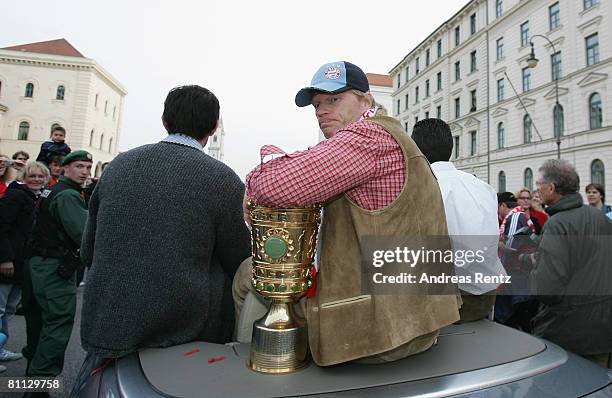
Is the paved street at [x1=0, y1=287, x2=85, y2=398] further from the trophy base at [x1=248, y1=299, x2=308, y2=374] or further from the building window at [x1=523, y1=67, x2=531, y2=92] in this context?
the building window at [x1=523, y1=67, x2=531, y2=92]

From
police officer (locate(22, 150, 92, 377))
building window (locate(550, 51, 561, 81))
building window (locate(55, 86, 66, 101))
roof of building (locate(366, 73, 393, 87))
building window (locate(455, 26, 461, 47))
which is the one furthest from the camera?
roof of building (locate(366, 73, 393, 87))

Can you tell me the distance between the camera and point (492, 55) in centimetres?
3039

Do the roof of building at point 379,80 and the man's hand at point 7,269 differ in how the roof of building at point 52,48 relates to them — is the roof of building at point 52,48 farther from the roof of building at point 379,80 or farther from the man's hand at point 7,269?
the man's hand at point 7,269

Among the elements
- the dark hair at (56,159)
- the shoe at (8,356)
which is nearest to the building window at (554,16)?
the dark hair at (56,159)

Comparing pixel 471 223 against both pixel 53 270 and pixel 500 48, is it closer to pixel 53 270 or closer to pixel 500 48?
pixel 53 270

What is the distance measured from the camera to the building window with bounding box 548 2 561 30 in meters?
Result: 24.4

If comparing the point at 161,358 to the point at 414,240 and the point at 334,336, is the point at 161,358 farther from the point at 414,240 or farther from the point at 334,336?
the point at 414,240

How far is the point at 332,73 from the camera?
4.98ft

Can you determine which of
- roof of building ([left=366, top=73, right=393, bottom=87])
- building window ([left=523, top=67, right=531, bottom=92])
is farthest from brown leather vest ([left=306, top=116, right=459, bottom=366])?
roof of building ([left=366, top=73, right=393, bottom=87])

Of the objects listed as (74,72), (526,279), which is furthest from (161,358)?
(74,72)

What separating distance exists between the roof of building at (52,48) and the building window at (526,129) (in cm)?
4584

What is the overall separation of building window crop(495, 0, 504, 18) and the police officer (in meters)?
35.8

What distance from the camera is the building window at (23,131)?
3809cm

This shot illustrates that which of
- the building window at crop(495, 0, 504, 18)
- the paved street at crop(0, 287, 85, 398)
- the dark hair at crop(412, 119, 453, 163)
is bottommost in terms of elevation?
the paved street at crop(0, 287, 85, 398)
